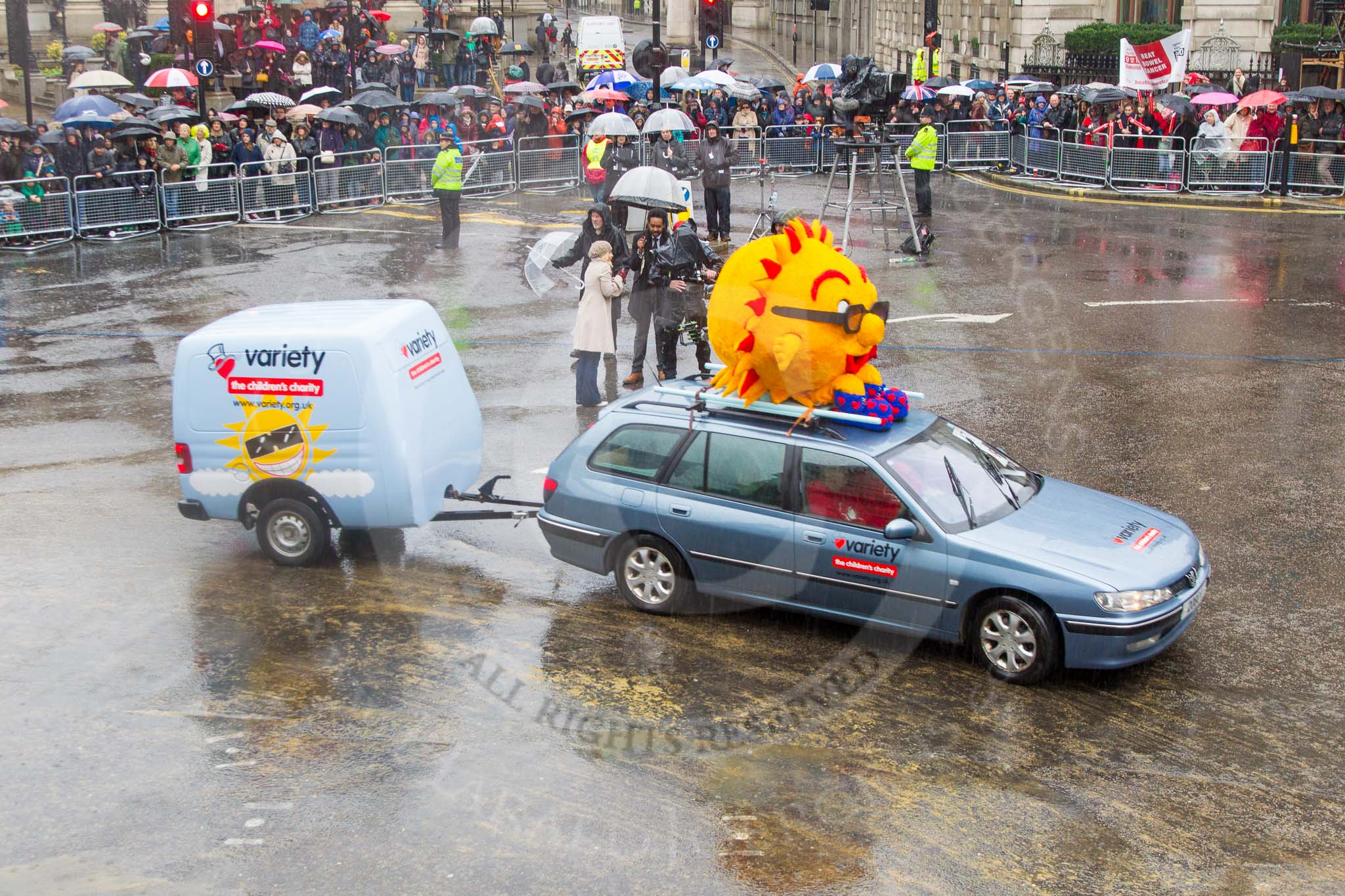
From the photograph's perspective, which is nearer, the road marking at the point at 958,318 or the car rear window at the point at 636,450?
the car rear window at the point at 636,450

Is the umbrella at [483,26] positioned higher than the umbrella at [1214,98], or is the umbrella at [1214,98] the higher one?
the umbrella at [483,26]

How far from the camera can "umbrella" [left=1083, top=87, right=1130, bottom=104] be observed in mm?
28781

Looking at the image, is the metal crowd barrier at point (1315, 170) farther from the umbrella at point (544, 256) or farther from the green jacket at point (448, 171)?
the umbrella at point (544, 256)

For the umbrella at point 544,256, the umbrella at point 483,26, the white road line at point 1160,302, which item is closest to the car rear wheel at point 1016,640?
the umbrella at point 544,256

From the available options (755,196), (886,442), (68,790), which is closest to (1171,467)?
(886,442)

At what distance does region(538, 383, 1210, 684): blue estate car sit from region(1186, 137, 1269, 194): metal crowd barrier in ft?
63.7

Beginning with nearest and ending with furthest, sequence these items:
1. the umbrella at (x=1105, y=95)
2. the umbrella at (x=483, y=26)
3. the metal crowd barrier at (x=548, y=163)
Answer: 1. the umbrella at (x=1105, y=95)
2. the metal crowd barrier at (x=548, y=163)
3. the umbrella at (x=483, y=26)

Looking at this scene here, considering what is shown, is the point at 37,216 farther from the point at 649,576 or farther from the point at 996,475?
the point at 996,475

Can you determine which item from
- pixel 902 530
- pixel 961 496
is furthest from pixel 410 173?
pixel 902 530

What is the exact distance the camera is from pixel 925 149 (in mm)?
24516

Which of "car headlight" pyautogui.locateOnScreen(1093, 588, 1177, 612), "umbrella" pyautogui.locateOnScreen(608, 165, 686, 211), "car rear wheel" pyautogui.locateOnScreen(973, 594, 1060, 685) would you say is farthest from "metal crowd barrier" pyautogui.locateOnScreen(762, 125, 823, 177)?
"car headlight" pyautogui.locateOnScreen(1093, 588, 1177, 612)

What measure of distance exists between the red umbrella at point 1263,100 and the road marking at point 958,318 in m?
10.9

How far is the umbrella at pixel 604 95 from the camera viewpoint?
32.0 meters

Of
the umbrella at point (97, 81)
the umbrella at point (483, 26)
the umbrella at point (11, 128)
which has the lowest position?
the umbrella at point (11, 128)
